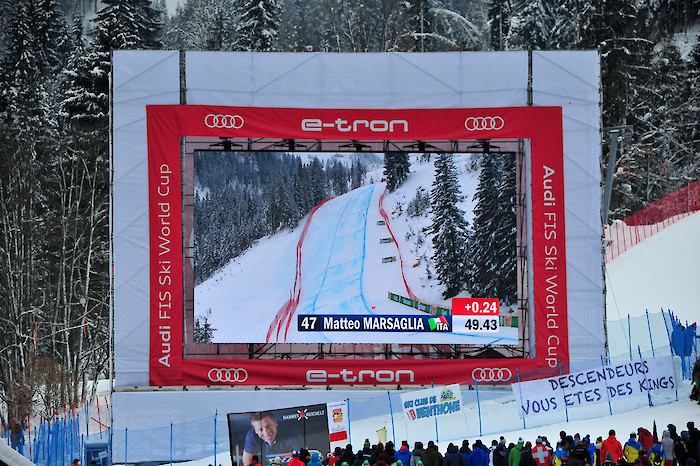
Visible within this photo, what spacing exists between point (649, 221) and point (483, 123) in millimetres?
20856

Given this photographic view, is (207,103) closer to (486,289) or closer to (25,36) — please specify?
(486,289)

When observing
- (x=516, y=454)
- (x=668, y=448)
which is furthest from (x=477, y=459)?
(x=668, y=448)

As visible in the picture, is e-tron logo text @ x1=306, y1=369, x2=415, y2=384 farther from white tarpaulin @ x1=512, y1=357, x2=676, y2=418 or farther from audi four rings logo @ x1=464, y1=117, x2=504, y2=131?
audi four rings logo @ x1=464, y1=117, x2=504, y2=131

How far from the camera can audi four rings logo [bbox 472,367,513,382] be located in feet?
65.3

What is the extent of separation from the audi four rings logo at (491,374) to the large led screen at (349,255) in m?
0.64

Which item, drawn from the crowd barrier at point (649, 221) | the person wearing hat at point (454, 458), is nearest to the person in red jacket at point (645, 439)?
the person wearing hat at point (454, 458)

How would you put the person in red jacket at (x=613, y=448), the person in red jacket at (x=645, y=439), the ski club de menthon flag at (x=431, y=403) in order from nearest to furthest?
the person in red jacket at (x=613, y=448) < the person in red jacket at (x=645, y=439) < the ski club de menthon flag at (x=431, y=403)

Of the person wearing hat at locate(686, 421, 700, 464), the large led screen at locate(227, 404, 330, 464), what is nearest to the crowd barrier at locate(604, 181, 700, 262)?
the large led screen at locate(227, 404, 330, 464)

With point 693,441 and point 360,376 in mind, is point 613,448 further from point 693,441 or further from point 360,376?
point 360,376

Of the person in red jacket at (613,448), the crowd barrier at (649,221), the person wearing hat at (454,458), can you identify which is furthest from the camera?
the crowd barrier at (649,221)

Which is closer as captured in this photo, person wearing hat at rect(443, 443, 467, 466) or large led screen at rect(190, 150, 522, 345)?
person wearing hat at rect(443, 443, 467, 466)

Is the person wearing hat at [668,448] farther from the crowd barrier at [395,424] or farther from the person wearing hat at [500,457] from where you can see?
the crowd barrier at [395,424]

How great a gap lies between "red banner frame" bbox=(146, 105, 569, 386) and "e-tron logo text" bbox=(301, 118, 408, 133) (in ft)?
0.07

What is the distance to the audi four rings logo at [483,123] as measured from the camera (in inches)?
789
